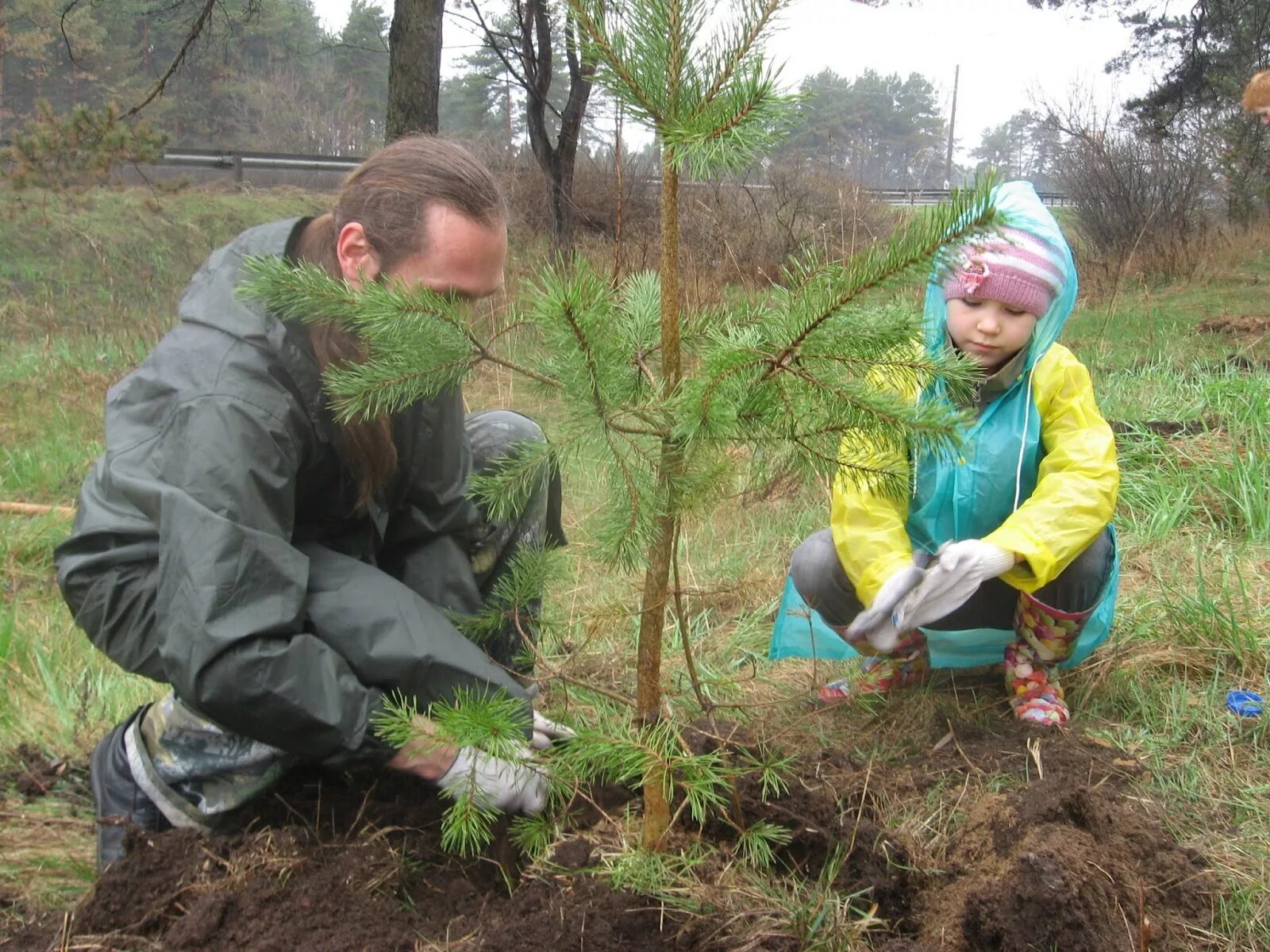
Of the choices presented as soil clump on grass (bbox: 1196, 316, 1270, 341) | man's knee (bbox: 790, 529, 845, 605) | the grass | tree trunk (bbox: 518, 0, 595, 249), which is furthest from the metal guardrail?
man's knee (bbox: 790, 529, 845, 605)

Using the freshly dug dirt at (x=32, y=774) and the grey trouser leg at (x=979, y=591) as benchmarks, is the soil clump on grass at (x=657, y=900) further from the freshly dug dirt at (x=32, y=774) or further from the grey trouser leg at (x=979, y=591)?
the freshly dug dirt at (x=32, y=774)

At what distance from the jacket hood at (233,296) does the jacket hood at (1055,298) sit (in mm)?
1188

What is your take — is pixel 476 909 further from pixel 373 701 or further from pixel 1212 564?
pixel 1212 564

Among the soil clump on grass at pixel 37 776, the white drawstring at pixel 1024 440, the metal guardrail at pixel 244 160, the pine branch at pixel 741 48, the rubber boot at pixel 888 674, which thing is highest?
the metal guardrail at pixel 244 160

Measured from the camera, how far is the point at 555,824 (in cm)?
171

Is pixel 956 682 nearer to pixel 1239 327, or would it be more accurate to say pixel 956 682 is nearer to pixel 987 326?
pixel 987 326

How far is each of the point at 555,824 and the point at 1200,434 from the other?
11.7ft

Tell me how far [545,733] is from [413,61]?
5.34 metres

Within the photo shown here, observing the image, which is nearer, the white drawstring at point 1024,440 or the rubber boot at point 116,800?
the rubber boot at point 116,800

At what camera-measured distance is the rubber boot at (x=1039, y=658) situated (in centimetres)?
223

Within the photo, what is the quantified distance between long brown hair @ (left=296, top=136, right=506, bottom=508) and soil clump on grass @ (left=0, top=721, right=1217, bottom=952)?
67 cm

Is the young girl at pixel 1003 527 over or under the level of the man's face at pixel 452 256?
under

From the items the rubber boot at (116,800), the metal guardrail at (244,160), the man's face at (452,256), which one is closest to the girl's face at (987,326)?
the man's face at (452,256)

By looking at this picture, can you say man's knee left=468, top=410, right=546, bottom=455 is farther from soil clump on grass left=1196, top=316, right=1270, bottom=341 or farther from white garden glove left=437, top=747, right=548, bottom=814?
soil clump on grass left=1196, top=316, right=1270, bottom=341
